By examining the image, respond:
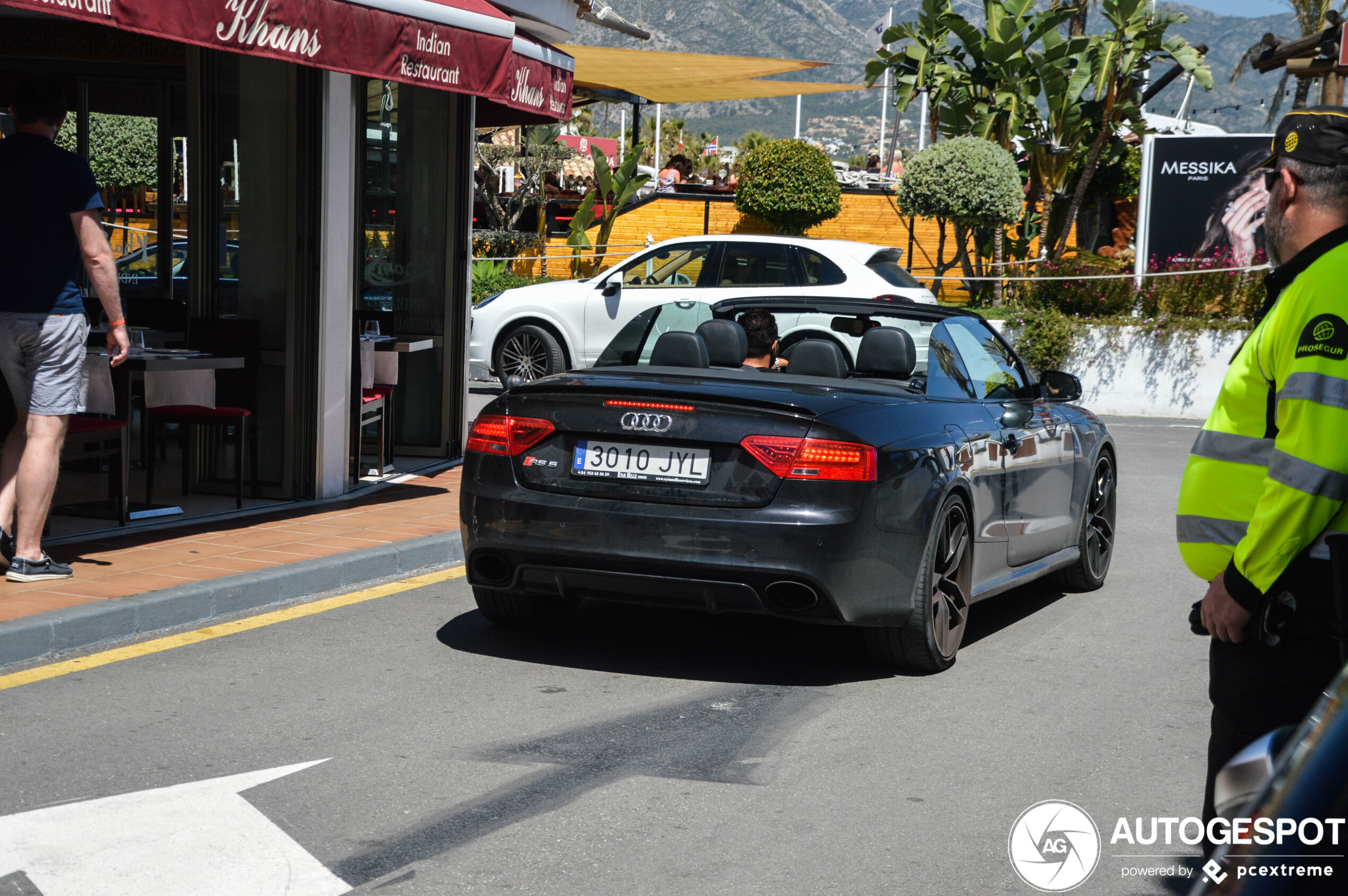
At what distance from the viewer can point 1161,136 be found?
21125 millimetres

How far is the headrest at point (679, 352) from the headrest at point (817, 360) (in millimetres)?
399

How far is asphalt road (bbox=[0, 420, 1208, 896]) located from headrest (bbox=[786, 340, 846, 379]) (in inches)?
44.6

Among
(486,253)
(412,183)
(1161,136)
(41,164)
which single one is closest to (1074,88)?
(1161,136)

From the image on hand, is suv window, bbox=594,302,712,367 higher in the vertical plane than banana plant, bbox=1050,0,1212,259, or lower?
lower

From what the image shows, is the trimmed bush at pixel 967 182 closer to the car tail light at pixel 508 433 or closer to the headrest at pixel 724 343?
the headrest at pixel 724 343

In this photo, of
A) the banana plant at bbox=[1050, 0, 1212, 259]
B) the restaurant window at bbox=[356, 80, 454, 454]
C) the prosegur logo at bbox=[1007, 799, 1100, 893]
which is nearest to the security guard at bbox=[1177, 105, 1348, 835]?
the prosegur logo at bbox=[1007, 799, 1100, 893]

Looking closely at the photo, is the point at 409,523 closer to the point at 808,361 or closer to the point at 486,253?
the point at 808,361

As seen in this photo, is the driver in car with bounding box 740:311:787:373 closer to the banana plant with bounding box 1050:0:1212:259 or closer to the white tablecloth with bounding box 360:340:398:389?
the white tablecloth with bounding box 360:340:398:389

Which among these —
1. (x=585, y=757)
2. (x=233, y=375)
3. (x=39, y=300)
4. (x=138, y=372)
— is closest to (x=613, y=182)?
(x=233, y=375)

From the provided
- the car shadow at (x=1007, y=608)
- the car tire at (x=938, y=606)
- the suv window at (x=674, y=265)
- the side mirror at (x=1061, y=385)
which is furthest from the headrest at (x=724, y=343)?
the suv window at (x=674, y=265)

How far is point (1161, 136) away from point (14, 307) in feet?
59.9

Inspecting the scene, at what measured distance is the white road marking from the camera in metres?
3.41

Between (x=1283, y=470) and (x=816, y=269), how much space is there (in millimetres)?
13072

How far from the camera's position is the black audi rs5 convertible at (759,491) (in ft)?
16.8
